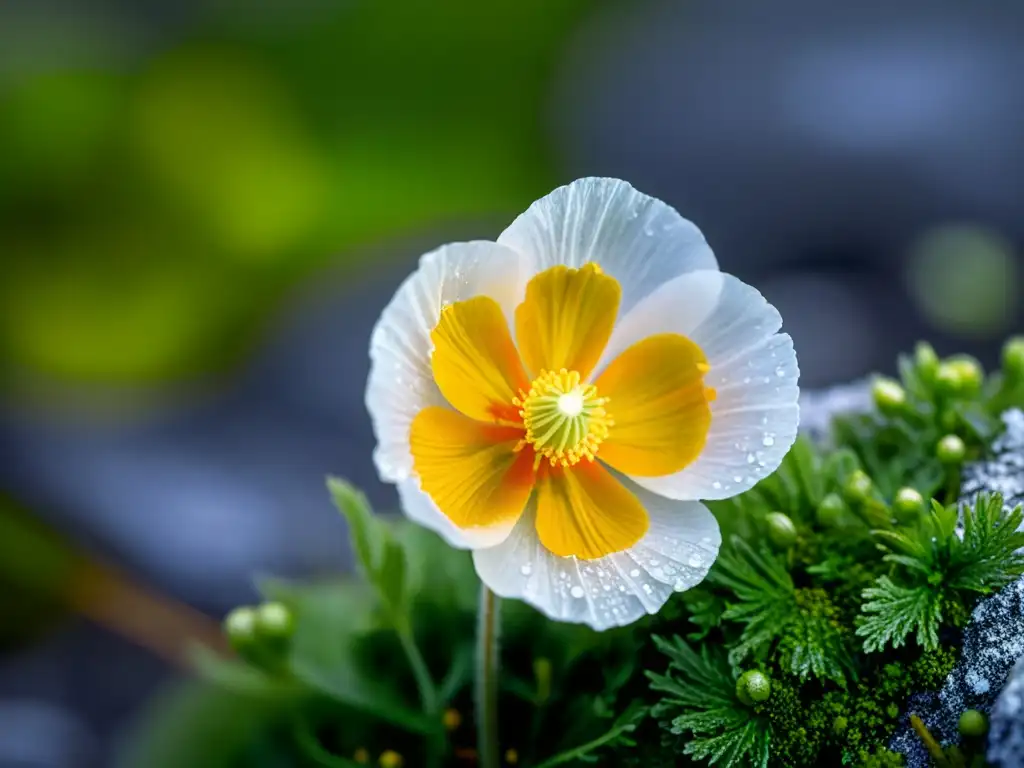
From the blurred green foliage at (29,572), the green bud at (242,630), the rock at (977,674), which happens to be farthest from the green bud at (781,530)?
the blurred green foliage at (29,572)

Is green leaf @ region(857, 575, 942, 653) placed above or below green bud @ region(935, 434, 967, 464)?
below

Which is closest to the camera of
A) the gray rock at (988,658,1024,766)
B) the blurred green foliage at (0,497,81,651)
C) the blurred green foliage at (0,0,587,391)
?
the gray rock at (988,658,1024,766)

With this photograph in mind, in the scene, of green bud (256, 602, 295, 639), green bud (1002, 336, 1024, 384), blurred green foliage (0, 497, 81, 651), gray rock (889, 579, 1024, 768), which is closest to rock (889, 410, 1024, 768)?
gray rock (889, 579, 1024, 768)

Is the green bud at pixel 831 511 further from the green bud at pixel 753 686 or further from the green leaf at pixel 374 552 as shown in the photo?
the green leaf at pixel 374 552

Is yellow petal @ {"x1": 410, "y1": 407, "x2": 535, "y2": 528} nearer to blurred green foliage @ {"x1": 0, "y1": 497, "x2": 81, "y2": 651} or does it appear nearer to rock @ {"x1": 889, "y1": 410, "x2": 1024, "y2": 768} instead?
rock @ {"x1": 889, "y1": 410, "x2": 1024, "y2": 768}

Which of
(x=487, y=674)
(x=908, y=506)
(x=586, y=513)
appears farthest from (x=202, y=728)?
(x=908, y=506)

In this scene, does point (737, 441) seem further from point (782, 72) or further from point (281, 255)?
point (782, 72)
